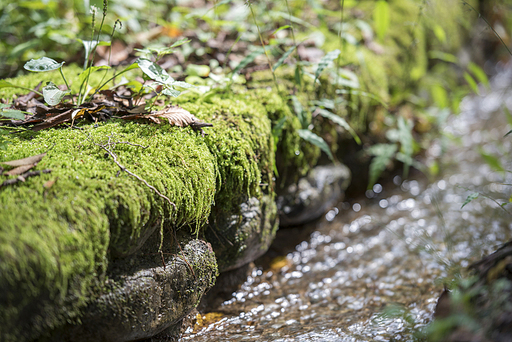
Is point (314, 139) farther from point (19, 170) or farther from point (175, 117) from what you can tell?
point (19, 170)

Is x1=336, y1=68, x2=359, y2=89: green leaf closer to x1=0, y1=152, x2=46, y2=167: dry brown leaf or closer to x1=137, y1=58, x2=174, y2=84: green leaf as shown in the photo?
x1=137, y1=58, x2=174, y2=84: green leaf

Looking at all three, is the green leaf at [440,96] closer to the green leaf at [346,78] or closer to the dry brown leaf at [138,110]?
the green leaf at [346,78]

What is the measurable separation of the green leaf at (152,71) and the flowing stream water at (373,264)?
55.5 inches

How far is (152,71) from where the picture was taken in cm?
176

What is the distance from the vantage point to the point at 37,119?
5.90 feet

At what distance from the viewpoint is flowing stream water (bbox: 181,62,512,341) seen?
6.06 ft

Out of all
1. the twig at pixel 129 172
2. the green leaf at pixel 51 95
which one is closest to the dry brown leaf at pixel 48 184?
the twig at pixel 129 172

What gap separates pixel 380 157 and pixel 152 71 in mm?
2221

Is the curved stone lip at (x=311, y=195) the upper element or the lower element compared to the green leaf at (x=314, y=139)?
lower

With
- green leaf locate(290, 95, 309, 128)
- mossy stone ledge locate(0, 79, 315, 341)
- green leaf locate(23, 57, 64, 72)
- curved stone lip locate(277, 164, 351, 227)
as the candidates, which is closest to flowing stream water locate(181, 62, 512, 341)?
curved stone lip locate(277, 164, 351, 227)

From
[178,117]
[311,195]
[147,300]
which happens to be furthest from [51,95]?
[311,195]

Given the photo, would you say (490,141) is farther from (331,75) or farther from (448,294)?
(448,294)

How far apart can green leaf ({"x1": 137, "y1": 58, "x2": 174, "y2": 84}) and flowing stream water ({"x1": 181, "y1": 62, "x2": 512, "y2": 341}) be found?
1409 mm

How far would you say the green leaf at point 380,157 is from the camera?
10.1ft
